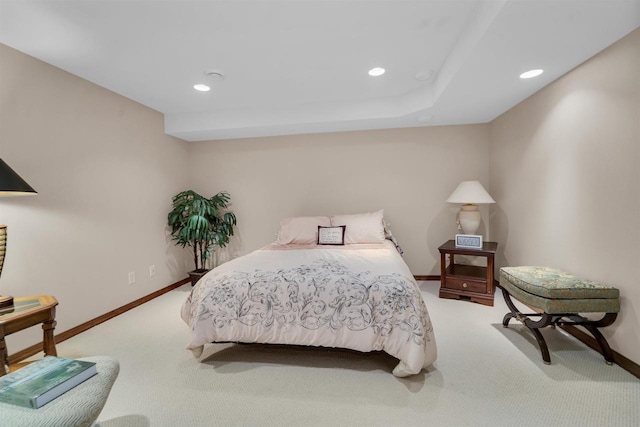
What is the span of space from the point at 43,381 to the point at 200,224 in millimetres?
2672

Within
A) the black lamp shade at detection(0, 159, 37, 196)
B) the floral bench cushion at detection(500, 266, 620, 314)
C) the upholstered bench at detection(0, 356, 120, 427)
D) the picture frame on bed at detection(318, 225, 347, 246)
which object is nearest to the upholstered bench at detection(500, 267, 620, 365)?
the floral bench cushion at detection(500, 266, 620, 314)

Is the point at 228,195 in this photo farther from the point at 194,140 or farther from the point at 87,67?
the point at 87,67

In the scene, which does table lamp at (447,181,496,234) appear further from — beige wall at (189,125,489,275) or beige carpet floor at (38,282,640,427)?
beige carpet floor at (38,282,640,427)

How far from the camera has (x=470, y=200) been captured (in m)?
3.23

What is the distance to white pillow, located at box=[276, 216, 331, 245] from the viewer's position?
347 centimetres

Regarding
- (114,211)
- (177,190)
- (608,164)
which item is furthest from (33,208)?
(608,164)

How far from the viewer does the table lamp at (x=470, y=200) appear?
323cm

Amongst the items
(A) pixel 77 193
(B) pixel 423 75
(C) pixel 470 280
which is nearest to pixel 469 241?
(C) pixel 470 280

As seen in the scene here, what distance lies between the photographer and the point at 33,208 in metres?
2.29

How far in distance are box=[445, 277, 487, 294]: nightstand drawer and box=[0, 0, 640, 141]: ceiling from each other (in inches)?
76.3

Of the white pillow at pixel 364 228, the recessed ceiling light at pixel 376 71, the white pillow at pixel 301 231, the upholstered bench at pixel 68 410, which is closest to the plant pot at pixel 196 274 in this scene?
the white pillow at pixel 301 231

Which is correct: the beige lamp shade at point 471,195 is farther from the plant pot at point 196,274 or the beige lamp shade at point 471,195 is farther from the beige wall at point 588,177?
the plant pot at point 196,274

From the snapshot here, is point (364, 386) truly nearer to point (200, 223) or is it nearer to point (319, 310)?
point (319, 310)

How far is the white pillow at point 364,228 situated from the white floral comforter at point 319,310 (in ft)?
3.57
